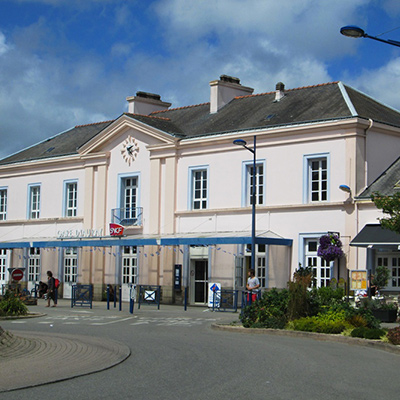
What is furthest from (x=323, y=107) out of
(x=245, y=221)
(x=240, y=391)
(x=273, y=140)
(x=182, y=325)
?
(x=240, y=391)

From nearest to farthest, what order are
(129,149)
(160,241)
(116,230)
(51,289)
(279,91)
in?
(51,289) < (160,241) < (279,91) < (116,230) < (129,149)

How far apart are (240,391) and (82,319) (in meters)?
14.0

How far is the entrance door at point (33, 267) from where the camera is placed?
127ft

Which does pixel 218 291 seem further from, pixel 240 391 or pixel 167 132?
pixel 240 391

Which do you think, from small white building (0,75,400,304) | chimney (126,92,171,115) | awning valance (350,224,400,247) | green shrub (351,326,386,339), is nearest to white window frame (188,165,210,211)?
small white building (0,75,400,304)

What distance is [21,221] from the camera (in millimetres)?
40656

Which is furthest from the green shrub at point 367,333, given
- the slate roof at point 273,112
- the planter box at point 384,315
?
the slate roof at point 273,112

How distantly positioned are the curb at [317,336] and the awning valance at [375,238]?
24.2 feet

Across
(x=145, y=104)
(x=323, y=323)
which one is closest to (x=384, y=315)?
(x=323, y=323)

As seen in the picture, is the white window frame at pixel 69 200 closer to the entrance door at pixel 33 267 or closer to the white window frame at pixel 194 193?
the entrance door at pixel 33 267

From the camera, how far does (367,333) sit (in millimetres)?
17109

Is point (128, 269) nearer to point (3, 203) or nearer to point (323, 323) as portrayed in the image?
point (3, 203)

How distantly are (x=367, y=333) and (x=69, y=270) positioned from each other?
22811 millimetres

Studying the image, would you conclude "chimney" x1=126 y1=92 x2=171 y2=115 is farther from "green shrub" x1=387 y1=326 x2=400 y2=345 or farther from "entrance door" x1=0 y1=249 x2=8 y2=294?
"green shrub" x1=387 y1=326 x2=400 y2=345
